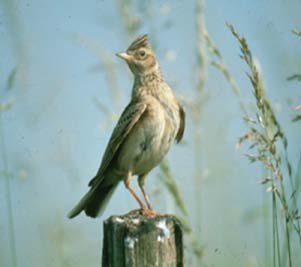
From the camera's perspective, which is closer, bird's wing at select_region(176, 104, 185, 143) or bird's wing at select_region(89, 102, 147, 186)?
bird's wing at select_region(89, 102, 147, 186)

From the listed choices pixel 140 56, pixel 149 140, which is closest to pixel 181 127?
pixel 149 140

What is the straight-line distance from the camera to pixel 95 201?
4723mm

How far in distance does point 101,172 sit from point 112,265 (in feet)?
5.67

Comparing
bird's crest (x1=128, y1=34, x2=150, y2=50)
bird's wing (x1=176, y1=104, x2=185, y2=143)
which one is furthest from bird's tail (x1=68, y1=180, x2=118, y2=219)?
bird's crest (x1=128, y1=34, x2=150, y2=50)

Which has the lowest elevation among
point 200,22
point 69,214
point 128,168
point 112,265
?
point 112,265

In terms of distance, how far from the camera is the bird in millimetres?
4609

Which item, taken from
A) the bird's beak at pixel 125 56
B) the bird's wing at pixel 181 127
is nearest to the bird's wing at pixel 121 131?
the bird's wing at pixel 181 127

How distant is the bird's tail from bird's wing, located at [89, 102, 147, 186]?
4.2 inches

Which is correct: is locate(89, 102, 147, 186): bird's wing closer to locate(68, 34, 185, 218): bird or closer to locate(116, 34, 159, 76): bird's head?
locate(68, 34, 185, 218): bird

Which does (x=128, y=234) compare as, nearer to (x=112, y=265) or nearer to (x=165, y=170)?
(x=112, y=265)

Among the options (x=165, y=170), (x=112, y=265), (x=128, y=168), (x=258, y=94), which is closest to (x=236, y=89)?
(x=258, y=94)

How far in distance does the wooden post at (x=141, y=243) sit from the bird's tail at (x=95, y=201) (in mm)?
1397

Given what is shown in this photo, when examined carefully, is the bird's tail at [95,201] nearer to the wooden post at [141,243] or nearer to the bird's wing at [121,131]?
the bird's wing at [121,131]

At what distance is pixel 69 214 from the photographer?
435 cm
